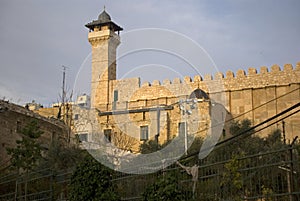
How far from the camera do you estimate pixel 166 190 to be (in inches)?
289

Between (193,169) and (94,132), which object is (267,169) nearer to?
(193,169)

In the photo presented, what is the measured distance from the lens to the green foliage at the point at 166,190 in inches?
289

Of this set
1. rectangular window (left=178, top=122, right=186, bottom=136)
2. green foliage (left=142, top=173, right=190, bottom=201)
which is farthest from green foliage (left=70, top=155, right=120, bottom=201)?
rectangular window (left=178, top=122, right=186, bottom=136)

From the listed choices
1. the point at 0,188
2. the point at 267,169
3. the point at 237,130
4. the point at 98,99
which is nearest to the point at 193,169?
the point at 267,169

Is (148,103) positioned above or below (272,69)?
below

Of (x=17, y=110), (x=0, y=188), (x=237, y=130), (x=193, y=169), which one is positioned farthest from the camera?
(x=237, y=130)

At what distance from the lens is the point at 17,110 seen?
22.6 m

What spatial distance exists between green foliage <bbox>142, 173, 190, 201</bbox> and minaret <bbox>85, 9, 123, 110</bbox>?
2856cm

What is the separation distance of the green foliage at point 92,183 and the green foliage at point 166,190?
104 centimetres

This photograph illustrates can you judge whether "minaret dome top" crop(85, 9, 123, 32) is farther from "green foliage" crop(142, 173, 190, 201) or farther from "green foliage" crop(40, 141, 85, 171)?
"green foliage" crop(142, 173, 190, 201)

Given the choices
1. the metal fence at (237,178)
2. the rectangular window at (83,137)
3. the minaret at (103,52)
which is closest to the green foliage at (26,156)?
the rectangular window at (83,137)

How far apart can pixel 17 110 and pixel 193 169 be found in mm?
16556

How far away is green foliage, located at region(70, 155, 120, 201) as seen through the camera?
332 inches

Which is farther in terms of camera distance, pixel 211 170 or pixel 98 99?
pixel 98 99
